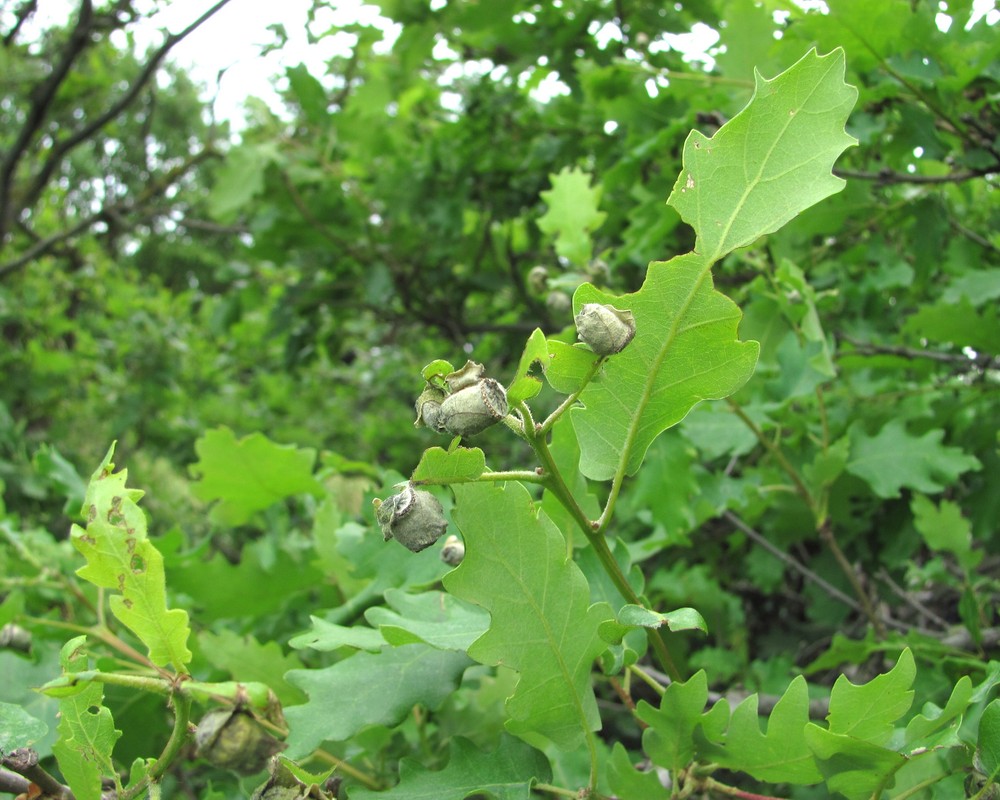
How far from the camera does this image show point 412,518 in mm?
721

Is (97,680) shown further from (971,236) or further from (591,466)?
(971,236)

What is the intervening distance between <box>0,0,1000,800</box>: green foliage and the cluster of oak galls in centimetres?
2

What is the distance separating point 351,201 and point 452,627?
2.12 m

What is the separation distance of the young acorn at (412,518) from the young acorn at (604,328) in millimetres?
182

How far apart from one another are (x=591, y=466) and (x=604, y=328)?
0.16 meters

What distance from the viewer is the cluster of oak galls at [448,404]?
0.69m

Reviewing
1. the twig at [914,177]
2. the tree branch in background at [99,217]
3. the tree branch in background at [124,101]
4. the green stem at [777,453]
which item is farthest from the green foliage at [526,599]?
the tree branch in background at [99,217]

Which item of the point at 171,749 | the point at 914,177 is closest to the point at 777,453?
the point at 914,177

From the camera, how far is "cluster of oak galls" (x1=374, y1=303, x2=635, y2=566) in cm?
69

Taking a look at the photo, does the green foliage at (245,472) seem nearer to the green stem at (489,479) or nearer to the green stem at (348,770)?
the green stem at (348,770)

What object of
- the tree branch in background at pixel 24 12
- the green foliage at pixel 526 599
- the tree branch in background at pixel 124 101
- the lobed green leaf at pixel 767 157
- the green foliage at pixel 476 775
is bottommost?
the green foliage at pixel 476 775

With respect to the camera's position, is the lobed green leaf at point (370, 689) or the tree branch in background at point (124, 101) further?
the tree branch in background at point (124, 101)

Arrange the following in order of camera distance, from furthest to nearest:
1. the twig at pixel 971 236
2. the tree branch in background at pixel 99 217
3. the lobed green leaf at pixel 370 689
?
1. the tree branch in background at pixel 99 217
2. the twig at pixel 971 236
3. the lobed green leaf at pixel 370 689

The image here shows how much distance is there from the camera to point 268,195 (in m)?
2.84
